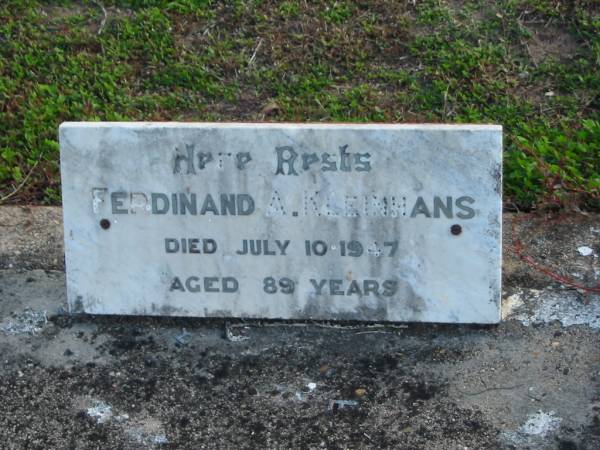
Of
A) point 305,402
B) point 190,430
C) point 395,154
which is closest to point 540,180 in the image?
point 395,154

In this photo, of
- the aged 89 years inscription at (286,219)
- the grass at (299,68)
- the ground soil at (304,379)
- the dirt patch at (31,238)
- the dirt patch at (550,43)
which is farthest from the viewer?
the dirt patch at (550,43)

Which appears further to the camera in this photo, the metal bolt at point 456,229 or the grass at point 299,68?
the grass at point 299,68

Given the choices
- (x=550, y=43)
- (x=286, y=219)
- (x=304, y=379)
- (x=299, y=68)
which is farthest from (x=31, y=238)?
(x=550, y=43)

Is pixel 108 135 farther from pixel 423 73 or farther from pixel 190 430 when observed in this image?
pixel 423 73

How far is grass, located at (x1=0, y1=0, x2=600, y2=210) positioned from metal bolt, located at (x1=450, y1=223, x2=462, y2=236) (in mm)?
1218

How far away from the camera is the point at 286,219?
3711 mm

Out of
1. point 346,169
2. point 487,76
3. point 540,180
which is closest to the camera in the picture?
point 346,169

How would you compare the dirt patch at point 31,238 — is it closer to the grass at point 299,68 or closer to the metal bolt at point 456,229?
the grass at point 299,68

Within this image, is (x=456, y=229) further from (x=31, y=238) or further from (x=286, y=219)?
(x=31, y=238)

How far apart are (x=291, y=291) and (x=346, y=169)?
19.8 inches

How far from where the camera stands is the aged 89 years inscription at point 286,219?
3625 millimetres

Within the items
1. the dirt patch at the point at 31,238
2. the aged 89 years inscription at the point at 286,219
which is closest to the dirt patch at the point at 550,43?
the aged 89 years inscription at the point at 286,219

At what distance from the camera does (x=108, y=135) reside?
373 cm

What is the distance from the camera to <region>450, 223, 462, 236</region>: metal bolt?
11.9 feet
